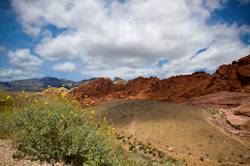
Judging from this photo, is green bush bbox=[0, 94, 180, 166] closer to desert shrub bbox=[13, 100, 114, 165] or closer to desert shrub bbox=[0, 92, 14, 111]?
desert shrub bbox=[13, 100, 114, 165]

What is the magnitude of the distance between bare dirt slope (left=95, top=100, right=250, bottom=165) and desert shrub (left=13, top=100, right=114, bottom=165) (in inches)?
264

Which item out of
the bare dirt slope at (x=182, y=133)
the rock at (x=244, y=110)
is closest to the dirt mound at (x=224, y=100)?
the rock at (x=244, y=110)

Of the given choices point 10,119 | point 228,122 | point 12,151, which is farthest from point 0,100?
point 228,122

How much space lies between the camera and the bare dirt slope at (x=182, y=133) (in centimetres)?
1474

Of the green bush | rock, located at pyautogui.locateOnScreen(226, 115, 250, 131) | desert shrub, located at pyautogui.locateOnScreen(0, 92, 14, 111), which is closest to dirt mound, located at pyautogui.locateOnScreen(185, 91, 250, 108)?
rock, located at pyautogui.locateOnScreen(226, 115, 250, 131)

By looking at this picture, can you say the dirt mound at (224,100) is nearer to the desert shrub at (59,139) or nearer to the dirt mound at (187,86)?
the dirt mound at (187,86)

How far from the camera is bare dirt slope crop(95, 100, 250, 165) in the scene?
14.7 m

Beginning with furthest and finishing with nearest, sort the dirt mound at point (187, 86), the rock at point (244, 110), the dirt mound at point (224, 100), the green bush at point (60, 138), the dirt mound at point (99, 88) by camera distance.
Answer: the dirt mound at point (99, 88)
the dirt mound at point (187, 86)
the dirt mound at point (224, 100)
the rock at point (244, 110)
the green bush at point (60, 138)

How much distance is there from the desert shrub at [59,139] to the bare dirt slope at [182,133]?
264 inches

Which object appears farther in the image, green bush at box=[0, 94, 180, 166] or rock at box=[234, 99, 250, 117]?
rock at box=[234, 99, 250, 117]

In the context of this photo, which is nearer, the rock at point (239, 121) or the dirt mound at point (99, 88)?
the rock at point (239, 121)

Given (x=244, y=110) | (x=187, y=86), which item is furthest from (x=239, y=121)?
(x=187, y=86)

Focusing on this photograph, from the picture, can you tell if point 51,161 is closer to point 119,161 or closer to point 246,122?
point 119,161

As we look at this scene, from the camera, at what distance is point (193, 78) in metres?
36.9
